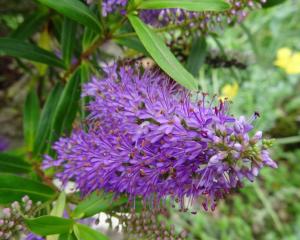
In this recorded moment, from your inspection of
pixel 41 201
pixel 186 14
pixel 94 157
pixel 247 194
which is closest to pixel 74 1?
pixel 186 14

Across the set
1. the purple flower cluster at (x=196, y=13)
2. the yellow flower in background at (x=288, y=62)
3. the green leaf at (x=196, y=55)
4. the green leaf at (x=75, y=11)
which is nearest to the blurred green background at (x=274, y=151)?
the yellow flower in background at (x=288, y=62)

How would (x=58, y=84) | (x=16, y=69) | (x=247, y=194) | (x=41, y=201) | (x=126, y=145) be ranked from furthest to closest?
(x=247, y=194)
(x=16, y=69)
(x=58, y=84)
(x=41, y=201)
(x=126, y=145)

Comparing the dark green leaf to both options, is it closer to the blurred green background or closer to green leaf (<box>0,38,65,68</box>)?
green leaf (<box>0,38,65,68</box>)

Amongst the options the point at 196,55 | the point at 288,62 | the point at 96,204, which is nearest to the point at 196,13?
the point at 196,55

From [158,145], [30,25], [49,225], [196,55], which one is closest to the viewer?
[158,145]

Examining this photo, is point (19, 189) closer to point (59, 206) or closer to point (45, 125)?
point (59, 206)

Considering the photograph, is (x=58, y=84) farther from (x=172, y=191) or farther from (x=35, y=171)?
(x=172, y=191)
